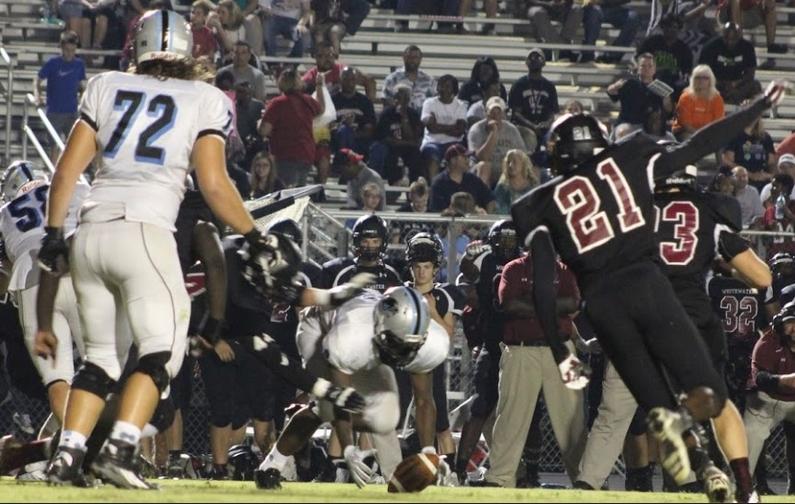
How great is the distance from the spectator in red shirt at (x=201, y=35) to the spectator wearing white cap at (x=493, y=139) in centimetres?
279

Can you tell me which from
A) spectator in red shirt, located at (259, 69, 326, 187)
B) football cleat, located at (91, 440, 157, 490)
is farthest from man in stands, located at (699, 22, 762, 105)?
football cleat, located at (91, 440, 157, 490)

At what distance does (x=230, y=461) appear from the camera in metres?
11.8

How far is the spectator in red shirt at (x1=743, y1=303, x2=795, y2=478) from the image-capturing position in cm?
1195

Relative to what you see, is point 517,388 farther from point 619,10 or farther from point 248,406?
point 619,10

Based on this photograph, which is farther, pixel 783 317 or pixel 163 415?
pixel 783 317

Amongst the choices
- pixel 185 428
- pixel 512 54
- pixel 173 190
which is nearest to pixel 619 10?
pixel 512 54

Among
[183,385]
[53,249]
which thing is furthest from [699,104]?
[53,249]

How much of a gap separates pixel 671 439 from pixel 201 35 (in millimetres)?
11369

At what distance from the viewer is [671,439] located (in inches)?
275

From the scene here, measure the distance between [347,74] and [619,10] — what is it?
4.37 m

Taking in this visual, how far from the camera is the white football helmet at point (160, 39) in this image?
7.21 metres

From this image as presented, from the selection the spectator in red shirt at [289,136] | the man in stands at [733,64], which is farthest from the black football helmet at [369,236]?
the man in stands at [733,64]

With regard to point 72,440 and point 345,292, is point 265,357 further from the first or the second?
point 72,440

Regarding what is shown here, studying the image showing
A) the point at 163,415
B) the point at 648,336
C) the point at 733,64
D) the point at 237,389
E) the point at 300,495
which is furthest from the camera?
the point at 733,64
